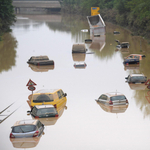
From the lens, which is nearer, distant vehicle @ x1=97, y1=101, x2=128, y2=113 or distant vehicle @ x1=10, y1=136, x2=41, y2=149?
distant vehicle @ x1=10, y1=136, x2=41, y2=149

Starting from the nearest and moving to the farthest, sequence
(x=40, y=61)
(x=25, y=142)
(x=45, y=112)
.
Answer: (x=25, y=142), (x=45, y=112), (x=40, y=61)

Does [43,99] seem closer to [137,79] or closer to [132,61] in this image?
[137,79]

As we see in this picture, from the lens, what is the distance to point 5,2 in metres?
115

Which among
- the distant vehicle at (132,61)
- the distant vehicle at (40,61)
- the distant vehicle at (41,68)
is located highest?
the distant vehicle at (132,61)

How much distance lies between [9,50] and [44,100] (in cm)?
5230

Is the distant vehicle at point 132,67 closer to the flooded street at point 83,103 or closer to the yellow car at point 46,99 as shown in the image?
the flooded street at point 83,103

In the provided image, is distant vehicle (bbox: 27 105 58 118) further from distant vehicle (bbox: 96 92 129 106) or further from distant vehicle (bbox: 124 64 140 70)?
distant vehicle (bbox: 124 64 140 70)

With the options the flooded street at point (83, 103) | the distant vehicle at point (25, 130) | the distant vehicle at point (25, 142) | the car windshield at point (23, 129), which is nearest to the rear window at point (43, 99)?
the flooded street at point (83, 103)

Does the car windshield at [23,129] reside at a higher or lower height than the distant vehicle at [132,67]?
higher

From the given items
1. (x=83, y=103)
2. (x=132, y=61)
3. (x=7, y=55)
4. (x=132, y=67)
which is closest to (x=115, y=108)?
(x=83, y=103)

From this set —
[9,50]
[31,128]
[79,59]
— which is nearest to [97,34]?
[9,50]

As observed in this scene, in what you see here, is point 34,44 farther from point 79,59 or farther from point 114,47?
point 79,59

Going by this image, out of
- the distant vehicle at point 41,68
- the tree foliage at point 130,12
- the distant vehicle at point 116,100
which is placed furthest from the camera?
the tree foliage at point 130,12

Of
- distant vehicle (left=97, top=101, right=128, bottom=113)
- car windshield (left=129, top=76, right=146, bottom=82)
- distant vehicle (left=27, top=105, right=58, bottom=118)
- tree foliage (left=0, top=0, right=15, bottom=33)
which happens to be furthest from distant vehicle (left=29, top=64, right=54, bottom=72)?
tree foliage (left=0, top=0, right=15, bottom=33)
